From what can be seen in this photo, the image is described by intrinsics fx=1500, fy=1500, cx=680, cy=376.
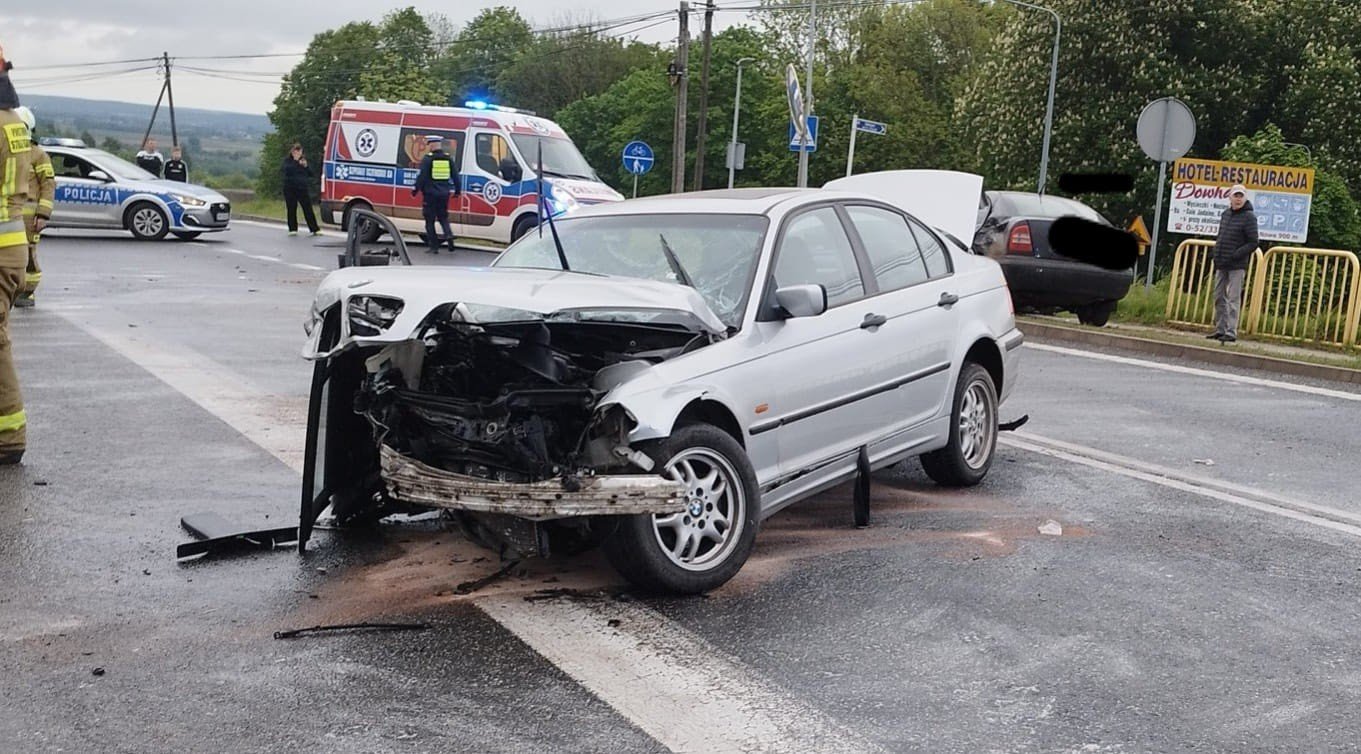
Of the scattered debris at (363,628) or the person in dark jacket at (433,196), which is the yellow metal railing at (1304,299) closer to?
the person in dark jacket at (433,196)

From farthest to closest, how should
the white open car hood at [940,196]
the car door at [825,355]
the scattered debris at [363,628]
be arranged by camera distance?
the white open car hood at [940,196]
the car door at [825,355]
the scattered debris at [363,628]

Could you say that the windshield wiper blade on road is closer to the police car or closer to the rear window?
the rear window

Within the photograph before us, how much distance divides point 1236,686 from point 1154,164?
34.3 meters

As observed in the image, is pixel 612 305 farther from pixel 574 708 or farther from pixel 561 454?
pixel 574 708

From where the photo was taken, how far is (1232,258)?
15.2m

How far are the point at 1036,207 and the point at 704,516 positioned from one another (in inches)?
486

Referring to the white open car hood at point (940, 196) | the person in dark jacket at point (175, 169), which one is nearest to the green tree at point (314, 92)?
the person in dark jacket at point (175, 169)

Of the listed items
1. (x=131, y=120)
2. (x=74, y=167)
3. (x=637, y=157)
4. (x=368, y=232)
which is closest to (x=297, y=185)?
(x=74, y=167)

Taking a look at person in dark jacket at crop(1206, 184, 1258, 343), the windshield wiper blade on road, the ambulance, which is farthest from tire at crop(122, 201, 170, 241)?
the windshield wiper blade on road

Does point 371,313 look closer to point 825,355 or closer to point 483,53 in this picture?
point 825,355

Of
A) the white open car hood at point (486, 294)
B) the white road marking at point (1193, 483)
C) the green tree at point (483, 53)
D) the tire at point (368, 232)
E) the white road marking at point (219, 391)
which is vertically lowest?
the white road marking at point (219, 391)

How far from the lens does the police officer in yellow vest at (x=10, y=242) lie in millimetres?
7375

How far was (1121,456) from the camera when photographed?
8.62 meters

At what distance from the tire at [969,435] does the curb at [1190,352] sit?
6.88 m
